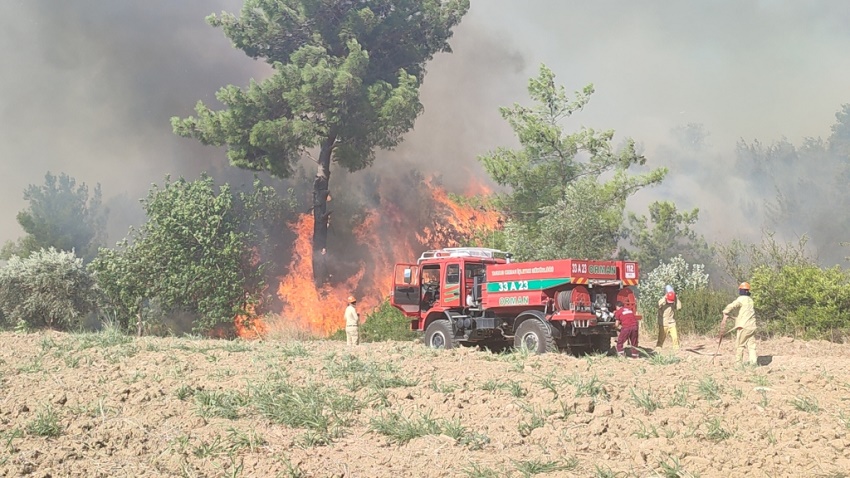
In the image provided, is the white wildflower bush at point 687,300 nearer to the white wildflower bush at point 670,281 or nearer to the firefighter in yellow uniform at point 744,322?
the white wildflower bush at point 670,281

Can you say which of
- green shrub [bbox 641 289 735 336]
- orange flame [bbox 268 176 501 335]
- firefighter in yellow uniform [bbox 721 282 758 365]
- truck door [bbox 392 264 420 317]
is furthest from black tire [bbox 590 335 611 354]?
orange flame [bbox 268 176 501 335]

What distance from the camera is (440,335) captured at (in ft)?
58.5

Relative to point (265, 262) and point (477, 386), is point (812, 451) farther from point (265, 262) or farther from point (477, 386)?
point (265, 262)

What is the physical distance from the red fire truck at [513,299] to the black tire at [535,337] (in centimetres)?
2

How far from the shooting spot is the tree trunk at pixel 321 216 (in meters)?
33.7

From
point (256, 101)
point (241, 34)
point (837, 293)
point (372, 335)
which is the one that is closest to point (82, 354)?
point (372, 335)

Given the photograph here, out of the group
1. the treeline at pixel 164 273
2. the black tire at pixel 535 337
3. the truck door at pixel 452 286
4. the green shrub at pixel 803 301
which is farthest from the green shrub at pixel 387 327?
the green shrub at pixel 803 301

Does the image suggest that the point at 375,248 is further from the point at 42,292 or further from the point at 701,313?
the point at 701,313

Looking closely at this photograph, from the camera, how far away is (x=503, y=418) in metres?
8.01

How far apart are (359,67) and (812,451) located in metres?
26.3

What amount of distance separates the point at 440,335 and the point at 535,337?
109 inches

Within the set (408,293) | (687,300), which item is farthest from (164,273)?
(687,300)

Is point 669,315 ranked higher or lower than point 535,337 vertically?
higher

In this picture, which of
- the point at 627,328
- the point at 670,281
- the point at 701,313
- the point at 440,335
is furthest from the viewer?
the point at 670,281
